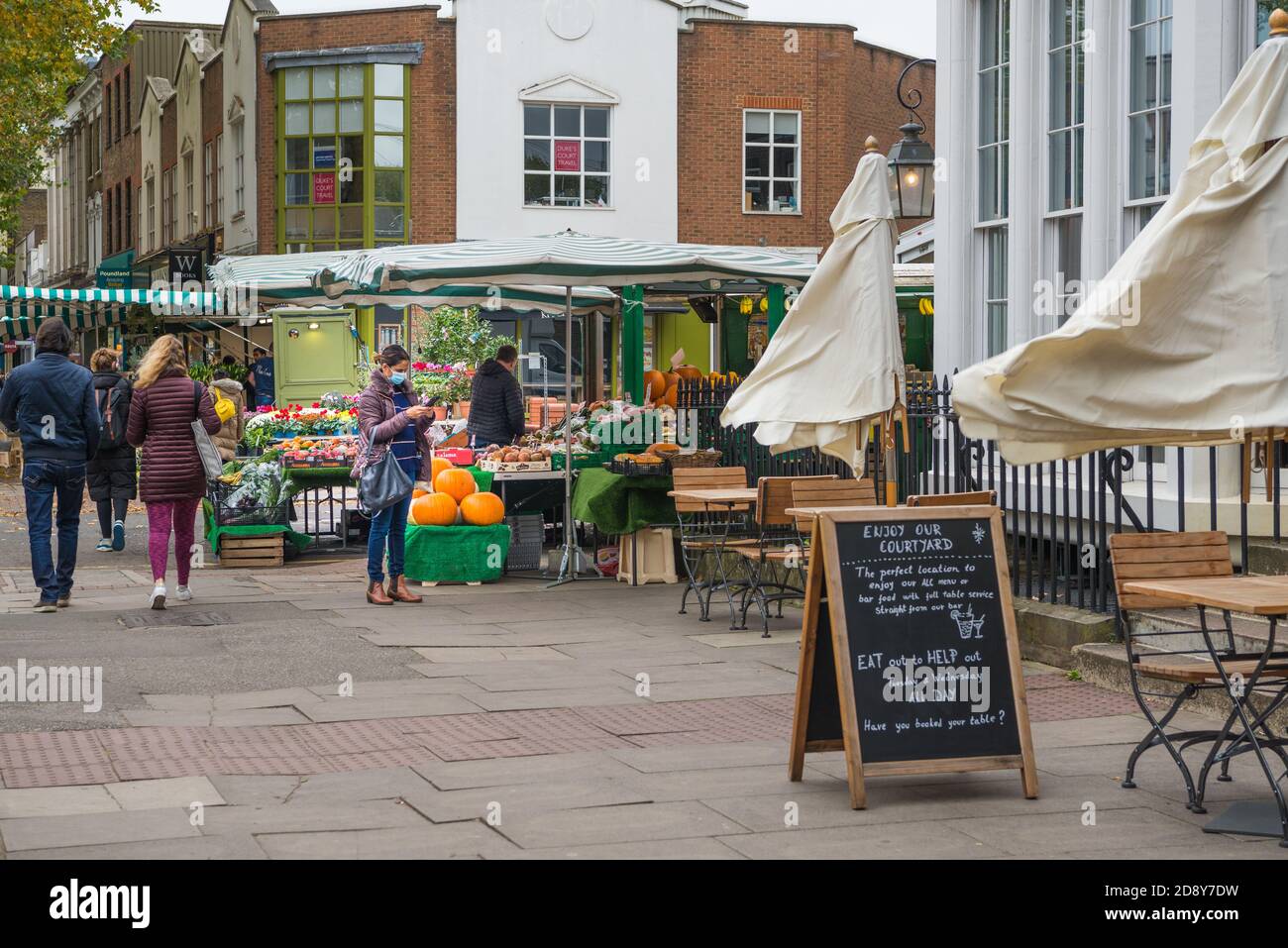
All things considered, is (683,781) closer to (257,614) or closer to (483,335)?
(257,614)

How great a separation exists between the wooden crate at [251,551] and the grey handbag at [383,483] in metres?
3.71

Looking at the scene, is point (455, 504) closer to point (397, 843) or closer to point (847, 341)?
point (847, 341)

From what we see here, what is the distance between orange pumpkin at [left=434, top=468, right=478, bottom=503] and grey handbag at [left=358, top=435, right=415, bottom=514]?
5.46 feet

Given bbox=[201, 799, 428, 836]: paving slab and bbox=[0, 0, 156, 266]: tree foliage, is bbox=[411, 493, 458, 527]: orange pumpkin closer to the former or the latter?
bbox=[201, 799, 428, 836]: paving slab

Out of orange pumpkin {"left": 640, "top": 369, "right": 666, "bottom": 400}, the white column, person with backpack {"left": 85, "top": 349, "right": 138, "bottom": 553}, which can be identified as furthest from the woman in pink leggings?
orange pumpkin {"left": 640, "top": 369, "right": 666, "bottom": 400}

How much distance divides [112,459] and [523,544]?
15.5 ft

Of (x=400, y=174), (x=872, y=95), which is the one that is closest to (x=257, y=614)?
(x=400, y=174)

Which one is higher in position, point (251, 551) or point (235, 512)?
point (235, 512)

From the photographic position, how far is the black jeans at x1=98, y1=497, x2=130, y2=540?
1673 centimetres

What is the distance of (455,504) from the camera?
45.1 feet

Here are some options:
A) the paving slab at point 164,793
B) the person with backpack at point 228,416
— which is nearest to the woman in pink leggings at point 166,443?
the person with backpack at point 228,416

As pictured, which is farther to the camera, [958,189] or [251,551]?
[251,551]

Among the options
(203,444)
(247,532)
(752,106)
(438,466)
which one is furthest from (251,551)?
(752,106)

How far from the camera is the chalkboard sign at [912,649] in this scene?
634 cm
